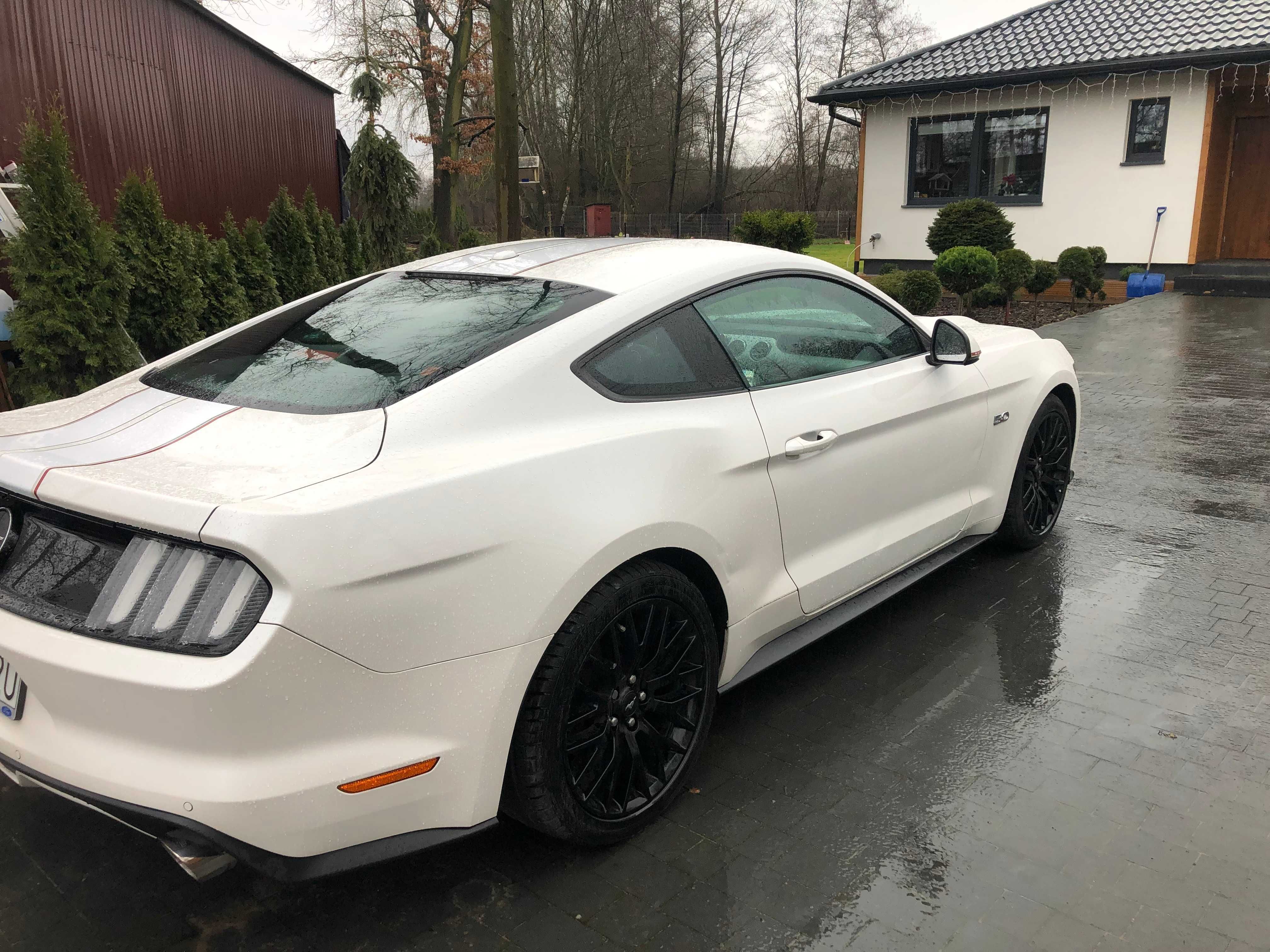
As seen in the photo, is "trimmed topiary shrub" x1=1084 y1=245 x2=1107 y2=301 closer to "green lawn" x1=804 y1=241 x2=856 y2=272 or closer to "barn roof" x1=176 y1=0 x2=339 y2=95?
"green lawn" x1=804 y1=241 x2=856 y2=272

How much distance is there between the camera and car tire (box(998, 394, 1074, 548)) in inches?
177

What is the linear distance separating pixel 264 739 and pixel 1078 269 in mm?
16742

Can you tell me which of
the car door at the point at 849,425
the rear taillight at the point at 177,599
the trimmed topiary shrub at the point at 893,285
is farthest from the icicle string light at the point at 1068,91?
the rear taillight at the point at 177,599

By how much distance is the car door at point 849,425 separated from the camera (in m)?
3.11

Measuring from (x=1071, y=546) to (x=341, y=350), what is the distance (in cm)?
381

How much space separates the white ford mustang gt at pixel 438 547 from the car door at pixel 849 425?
0.02m

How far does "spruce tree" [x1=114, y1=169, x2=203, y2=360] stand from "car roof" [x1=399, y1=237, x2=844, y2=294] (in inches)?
147

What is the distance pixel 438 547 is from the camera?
2092 mm

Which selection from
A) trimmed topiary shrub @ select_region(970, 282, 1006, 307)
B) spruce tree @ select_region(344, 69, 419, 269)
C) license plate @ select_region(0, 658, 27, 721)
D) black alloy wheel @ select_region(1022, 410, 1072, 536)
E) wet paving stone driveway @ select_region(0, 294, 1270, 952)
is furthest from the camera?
spruce tree @ select_region(344, 69, 419, 269)

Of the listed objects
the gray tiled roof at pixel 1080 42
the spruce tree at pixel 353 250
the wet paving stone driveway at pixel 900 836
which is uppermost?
the gray tiled roof at pixel 1080 42

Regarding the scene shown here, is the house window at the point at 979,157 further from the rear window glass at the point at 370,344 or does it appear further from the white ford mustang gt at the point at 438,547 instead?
the rear window glass at the point at 370,344

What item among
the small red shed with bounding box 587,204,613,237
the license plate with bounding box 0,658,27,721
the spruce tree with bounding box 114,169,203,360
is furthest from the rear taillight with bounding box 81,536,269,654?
the small red shed with bounding box 587,204,613,237

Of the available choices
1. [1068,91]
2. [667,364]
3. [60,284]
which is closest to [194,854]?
[667,364]

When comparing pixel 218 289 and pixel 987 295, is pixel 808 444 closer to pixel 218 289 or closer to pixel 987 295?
pixel 218 289
